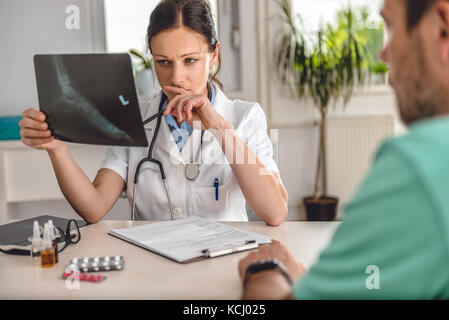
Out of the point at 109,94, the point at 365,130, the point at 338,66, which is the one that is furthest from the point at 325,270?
the point at 365,130

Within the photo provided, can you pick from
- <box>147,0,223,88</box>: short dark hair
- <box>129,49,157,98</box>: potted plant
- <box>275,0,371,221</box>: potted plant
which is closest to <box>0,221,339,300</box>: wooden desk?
<box>147,0,223,88</box>: short dark hair

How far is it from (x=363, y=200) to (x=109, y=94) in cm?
72

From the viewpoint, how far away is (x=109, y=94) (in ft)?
3.51

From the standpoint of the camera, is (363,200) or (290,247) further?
(290,247)

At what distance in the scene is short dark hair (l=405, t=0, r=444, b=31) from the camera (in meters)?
0.54

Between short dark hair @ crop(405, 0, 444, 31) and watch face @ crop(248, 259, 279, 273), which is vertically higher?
short dark hair @ crop(405, 0, 444, 31)

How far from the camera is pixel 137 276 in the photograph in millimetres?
927

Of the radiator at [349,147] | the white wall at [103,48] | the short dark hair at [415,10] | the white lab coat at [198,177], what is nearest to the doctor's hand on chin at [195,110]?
the white lab coat at [198,177]

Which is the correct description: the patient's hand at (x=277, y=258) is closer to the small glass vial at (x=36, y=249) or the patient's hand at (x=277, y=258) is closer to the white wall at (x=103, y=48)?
the small glass vial at (x=36, y=249)

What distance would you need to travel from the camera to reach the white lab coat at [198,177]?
146cm

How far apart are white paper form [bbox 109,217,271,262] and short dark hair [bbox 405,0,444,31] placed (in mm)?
634

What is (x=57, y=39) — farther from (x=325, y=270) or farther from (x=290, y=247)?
(x=325, y=270)

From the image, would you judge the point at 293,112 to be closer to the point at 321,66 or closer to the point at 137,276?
the point at 321,66
